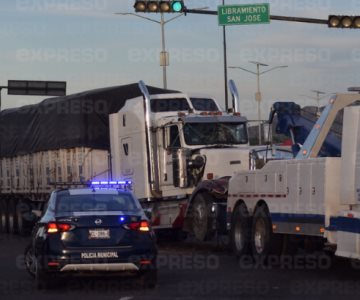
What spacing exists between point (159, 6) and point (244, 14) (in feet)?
8.19

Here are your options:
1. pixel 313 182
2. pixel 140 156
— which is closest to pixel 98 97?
pixel 140 156

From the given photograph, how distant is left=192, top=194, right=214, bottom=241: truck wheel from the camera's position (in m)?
20.6

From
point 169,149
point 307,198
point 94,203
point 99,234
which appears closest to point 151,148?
point 169,149

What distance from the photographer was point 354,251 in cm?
1378

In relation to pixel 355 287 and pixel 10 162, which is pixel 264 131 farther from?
pixel 10 162

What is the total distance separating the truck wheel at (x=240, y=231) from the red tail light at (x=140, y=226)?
5.25m

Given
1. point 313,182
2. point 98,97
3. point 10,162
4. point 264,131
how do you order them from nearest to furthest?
point 313,182
point 264,131
point 98,97
point 10,162

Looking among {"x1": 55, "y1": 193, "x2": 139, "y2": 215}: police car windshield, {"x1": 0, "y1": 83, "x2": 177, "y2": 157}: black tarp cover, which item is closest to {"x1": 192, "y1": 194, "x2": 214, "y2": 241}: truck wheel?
{"x1": 0, "y1": 83, "x2": 177, "y2": 157}: black tarp cover

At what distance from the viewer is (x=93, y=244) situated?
13.2 meters

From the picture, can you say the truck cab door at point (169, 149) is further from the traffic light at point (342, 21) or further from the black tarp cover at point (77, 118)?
the traffic light at point (342, 21)

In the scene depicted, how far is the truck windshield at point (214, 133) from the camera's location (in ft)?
73.0

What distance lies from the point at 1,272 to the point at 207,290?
4769 mm

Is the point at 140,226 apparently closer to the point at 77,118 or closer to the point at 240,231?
the point at 240,231

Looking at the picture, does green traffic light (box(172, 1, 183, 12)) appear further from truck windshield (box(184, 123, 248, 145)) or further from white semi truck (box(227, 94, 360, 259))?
white semi truck (box(227, 94, 360, 259))
